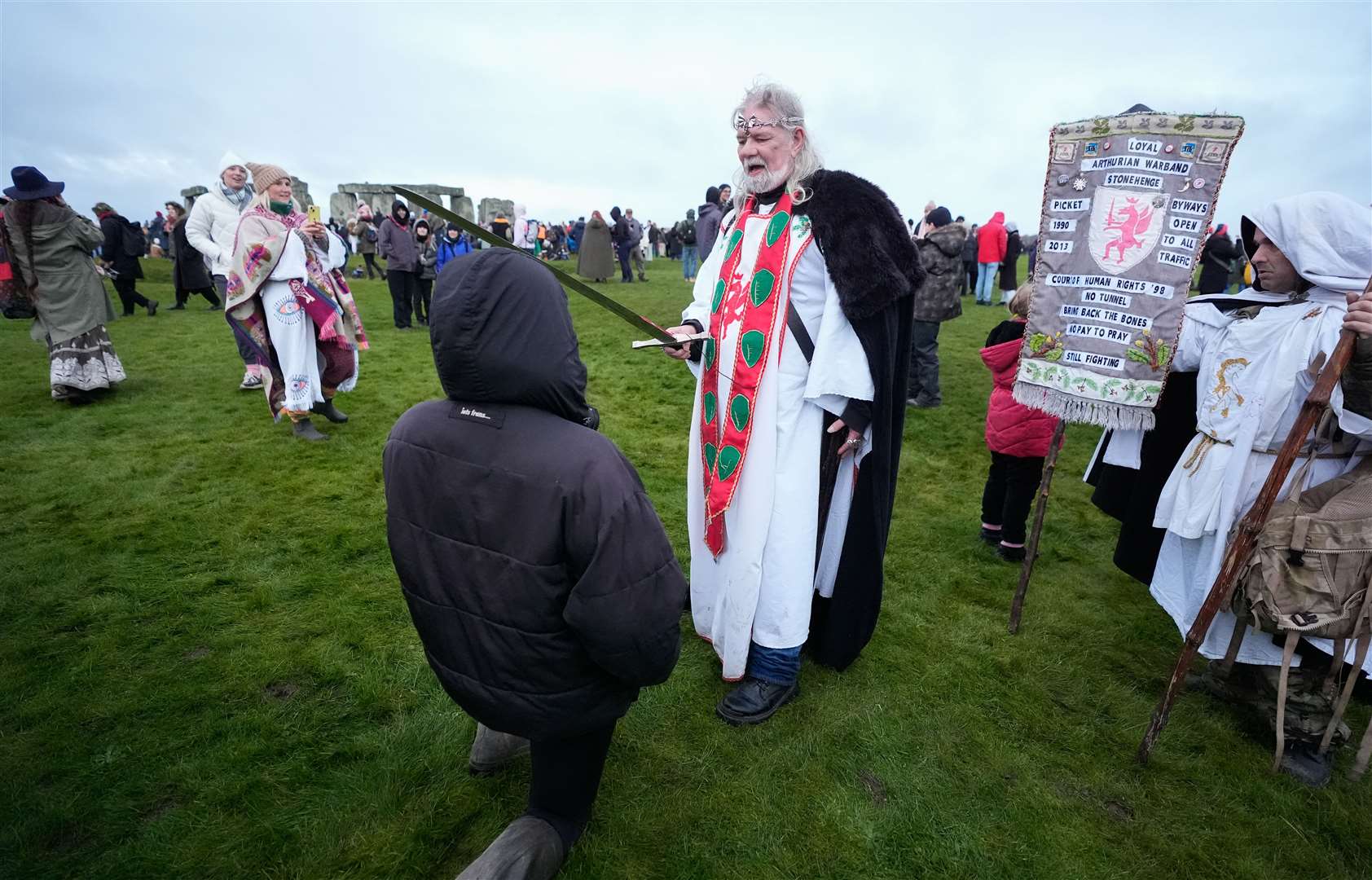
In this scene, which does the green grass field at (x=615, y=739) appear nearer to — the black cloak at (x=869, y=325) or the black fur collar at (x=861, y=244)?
the black cloak at (x=869, y=325)

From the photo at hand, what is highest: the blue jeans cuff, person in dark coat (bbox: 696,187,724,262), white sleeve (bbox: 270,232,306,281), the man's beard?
person in dark coat (bbox: 696,187,724,262)

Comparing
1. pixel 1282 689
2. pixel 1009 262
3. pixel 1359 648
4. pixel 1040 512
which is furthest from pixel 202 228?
pixel 1009 262

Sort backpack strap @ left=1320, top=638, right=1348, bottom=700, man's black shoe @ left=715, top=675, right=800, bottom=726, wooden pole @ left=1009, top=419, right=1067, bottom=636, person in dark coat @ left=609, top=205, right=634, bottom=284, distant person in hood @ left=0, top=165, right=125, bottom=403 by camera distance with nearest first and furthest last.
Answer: backpack strap @ left=1320, top=638, right=1348, bottom=700 → man's black shoe @ left=715, top=675, right=800, bottom=726 → wooden pole @ left=1009, top=419, right=1067, bottom=636 → distant person in hood @ left=0, top=165, right=125, bottom=403 → person in dark coat @ left=609, top=205, right=634, bottom=284

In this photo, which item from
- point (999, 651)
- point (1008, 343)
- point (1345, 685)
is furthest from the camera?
point (1008, 343)

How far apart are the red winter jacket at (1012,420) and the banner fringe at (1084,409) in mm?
758

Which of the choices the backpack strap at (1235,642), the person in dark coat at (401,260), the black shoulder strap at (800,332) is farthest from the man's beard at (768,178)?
the person in dark coat at (401,260)

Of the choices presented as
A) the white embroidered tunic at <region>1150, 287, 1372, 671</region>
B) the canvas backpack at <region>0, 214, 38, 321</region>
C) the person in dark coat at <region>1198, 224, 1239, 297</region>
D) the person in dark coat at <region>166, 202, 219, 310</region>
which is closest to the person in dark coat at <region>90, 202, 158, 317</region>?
the person in dark coat at <region>166, 202, 219, 310</region>

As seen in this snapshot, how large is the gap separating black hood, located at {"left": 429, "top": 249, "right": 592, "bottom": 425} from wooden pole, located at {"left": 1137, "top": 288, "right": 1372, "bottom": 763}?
215cm

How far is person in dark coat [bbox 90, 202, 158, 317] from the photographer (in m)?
10.7

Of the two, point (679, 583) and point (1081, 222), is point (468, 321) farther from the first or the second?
point (1081, 222)

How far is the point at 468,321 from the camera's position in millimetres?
1389

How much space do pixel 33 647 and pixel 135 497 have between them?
1809 mm

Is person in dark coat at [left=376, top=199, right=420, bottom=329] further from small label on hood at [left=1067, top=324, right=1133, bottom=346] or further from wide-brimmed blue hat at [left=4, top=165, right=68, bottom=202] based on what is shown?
small label on hood at [left=1067, top=324, right=1133, bottom=346]

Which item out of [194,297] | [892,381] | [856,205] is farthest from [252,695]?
[194,297]
